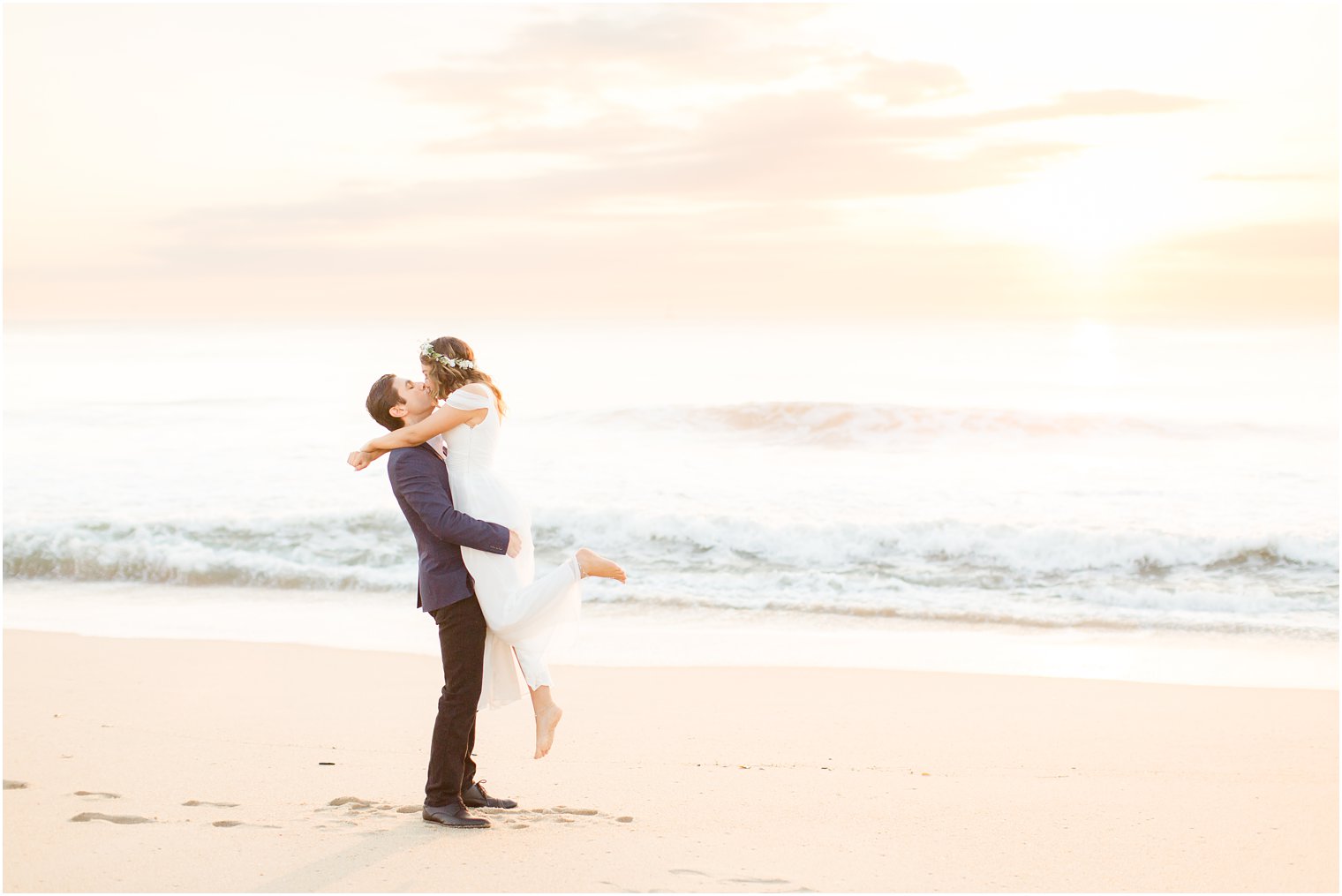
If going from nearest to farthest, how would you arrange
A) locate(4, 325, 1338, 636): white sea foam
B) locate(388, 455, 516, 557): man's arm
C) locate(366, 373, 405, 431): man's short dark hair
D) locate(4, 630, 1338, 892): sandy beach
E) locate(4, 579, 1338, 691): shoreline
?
locate(4, 630, 1338, 892): sandy beach
locate(388, 455, 516, 557): man's arm
locate(366, 373, 405, 431): man's short dark hair
locate(4, 579, 1338, 691): shoreline
locate(4, 325, 1338, 636): white sea foam

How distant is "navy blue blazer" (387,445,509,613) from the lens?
4.26 meters

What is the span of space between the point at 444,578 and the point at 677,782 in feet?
5.45

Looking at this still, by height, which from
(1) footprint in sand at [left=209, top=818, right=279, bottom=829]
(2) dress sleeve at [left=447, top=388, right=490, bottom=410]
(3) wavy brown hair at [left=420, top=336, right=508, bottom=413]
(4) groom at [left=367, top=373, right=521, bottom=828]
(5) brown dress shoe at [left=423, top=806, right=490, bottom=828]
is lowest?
(1) footprint in sand at [left=209, top=818, right=279, bottom=829]

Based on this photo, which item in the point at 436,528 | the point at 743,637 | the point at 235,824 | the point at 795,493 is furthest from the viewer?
the point at 795,493

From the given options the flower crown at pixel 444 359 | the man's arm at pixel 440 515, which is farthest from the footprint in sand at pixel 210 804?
the flower crown at pixel 444 359

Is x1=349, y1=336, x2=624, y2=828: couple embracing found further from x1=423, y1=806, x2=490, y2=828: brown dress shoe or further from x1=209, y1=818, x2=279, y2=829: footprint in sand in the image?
x1=209, y1=818, x2=279, y2=829: footprint in sand

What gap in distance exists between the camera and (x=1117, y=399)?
96.3ft

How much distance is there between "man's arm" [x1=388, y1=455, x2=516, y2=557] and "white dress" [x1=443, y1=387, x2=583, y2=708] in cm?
10

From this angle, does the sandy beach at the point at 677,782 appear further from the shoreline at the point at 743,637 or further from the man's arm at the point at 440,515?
the man's arm at the point at 440,515

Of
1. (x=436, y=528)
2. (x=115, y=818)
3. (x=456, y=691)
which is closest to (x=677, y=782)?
(x=456, y=691)

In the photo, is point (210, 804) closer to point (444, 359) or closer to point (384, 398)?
point (384, 398)

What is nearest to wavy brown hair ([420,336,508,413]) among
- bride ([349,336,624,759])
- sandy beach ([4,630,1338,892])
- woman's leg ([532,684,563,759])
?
bride ([349,336,624,759])

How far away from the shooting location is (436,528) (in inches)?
167

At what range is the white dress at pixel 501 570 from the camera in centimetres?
444
